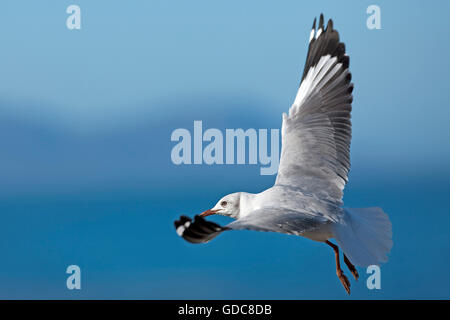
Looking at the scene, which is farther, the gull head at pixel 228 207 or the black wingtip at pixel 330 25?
the black wingtip at pixel 330 25

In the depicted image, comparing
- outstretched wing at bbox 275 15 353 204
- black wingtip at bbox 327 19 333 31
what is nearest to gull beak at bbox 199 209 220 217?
outstretched wing at bbox 275 15 353 204

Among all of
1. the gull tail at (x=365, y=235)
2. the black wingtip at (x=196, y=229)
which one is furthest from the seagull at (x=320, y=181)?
the black wingtip at (x=196, y=229)

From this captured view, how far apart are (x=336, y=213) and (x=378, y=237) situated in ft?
0.55

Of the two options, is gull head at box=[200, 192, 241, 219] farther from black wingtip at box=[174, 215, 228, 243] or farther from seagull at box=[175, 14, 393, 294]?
black wingtip at box=[174, 215, 228, 243]

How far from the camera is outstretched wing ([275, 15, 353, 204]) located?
229cm

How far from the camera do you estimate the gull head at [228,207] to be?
2.29 metres

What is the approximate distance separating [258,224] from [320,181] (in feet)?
2.28

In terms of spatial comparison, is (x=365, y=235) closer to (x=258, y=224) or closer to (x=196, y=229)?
(x=258, y=224)

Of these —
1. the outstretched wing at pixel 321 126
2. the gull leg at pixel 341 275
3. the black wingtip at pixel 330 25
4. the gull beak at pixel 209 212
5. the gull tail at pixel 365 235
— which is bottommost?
the gull leg at pixel 341 275

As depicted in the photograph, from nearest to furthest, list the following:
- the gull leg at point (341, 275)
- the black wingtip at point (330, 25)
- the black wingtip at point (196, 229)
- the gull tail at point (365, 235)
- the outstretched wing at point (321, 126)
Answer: the black wingtip at point (196, 229), the gull tail at point (365, 235), the gull leg at point (341, 275), the outstretched wing at point (321, 126), the black wingtip at point (330, 25)

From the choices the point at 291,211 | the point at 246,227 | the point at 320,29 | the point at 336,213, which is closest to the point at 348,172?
the point at 336,213

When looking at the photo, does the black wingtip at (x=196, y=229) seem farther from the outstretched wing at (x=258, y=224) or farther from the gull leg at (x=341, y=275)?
the gull leg at (x=341, y=275)

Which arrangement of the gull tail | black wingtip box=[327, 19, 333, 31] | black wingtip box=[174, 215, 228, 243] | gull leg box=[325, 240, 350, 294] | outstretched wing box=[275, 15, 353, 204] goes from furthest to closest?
black wingtip box=[327, 19, 333, 31]
outstretched wing box=[275, 15, 353, 204]
gull leg box=[325, 240, 350, 294]
the gull tail
black wingtip box=[174, 215, 228, 243]

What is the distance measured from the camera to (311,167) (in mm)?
2316
